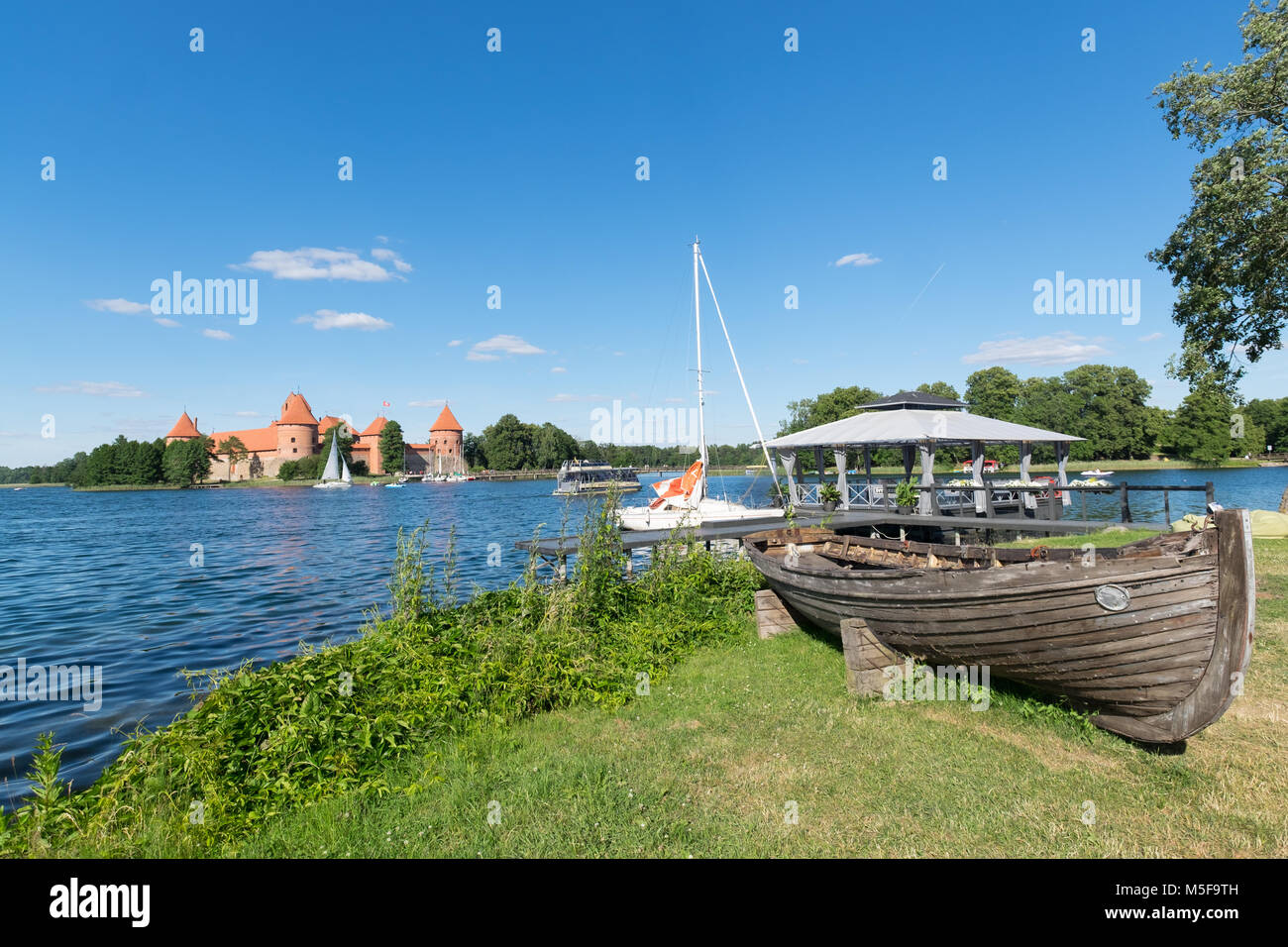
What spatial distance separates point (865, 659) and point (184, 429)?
160m

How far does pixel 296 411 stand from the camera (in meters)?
127

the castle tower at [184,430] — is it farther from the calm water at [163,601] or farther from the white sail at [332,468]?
the calm water at [163,601]

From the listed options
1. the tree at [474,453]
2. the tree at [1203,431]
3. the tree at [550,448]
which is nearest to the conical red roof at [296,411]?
the tree at [474,453]

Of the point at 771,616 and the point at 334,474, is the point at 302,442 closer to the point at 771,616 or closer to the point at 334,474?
the point at 334,474

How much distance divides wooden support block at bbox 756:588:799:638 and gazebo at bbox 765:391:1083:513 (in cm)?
1088

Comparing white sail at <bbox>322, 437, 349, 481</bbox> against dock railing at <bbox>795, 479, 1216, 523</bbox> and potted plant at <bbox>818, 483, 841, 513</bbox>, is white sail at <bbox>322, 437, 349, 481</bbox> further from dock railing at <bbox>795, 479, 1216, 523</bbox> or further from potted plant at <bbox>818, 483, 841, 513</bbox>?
dock railing at <bbox>795, 479, 1216, 523</bbox>

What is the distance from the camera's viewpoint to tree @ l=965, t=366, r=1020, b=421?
8588 cm

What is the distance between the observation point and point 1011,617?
16.5 feet

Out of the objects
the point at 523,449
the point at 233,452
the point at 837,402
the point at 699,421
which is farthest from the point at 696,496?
the point at 233,452

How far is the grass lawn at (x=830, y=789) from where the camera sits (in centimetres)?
379

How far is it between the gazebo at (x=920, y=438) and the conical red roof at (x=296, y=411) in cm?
12759

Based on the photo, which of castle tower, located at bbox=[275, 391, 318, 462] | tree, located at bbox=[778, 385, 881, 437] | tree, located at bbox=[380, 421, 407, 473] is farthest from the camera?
tree, located at bbox=[380, 421, 407, 473]

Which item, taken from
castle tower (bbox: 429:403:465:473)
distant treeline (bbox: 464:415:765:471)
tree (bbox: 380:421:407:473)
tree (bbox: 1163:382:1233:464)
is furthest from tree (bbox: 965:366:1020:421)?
tree (bbox: 380:421:407:473)
